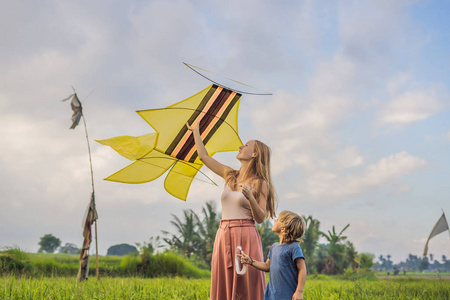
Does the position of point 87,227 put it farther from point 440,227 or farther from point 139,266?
point 440,227

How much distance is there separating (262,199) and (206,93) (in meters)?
1.62

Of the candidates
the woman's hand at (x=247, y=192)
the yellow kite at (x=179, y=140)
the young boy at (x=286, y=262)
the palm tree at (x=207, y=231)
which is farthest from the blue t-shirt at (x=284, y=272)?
the palm tree at (x=207, y=231)

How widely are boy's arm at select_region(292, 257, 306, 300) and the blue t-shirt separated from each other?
0.04 meters

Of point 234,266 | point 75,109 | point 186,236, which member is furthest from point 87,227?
point 186,236

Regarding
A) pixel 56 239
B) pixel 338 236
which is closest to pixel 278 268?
pixel 338 236

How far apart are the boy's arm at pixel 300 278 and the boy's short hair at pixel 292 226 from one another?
0.67 feet

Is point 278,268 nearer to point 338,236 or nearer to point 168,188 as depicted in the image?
point 168,188

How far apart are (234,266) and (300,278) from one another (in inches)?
24.5

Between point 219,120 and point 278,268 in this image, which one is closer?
point 278,268

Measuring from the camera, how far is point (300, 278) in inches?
135

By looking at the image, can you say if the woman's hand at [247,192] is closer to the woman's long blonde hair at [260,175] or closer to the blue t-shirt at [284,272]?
the woman's long blonde hair at [260,175]

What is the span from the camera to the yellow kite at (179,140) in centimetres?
477

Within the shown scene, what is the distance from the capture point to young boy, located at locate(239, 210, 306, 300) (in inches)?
137

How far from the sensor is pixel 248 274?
145 inches
